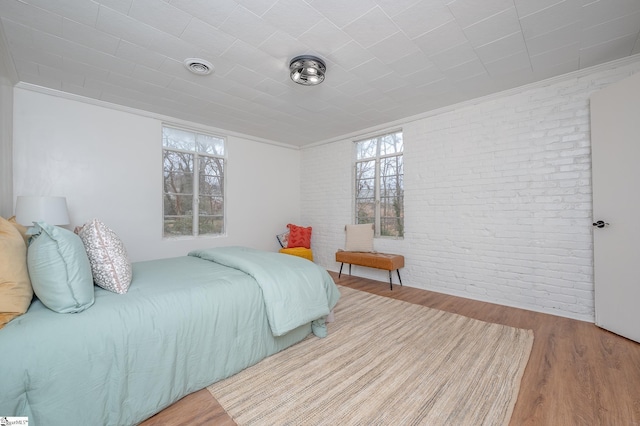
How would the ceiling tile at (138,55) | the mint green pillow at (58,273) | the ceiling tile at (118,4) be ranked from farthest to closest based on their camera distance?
the ceiling tile at (138,55), the ceiling tile at (118,4), the mint green pillow at (58,273)

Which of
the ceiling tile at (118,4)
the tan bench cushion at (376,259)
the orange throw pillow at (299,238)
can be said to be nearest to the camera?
the ceiling tile at (118,4)

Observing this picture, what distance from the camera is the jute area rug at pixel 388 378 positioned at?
4.61ft

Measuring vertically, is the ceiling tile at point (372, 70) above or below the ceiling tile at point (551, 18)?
above

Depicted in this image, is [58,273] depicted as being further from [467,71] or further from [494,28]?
[467,71]

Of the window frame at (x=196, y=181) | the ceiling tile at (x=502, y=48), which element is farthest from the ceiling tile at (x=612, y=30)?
the window frame at (x=196, y=181)

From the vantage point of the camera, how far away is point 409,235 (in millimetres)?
3922

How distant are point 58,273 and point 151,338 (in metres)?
0.55

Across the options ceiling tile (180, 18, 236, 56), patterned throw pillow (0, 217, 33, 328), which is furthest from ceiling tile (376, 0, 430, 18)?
patterned throw pillow (0, 217, 33, 328)

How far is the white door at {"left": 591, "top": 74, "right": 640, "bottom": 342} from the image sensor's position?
7.13 feet

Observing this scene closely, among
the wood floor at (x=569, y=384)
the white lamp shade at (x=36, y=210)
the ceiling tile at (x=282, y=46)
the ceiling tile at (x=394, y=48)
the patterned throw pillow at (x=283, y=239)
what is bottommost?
the wood floor at (x=569, y=384)

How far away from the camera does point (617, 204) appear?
2.30 m

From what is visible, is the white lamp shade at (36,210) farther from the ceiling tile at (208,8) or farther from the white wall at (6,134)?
the ceiling tile at (208,8)

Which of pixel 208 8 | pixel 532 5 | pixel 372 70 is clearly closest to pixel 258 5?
pixel 208 8

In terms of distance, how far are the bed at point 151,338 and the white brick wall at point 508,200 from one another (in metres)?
2.22
